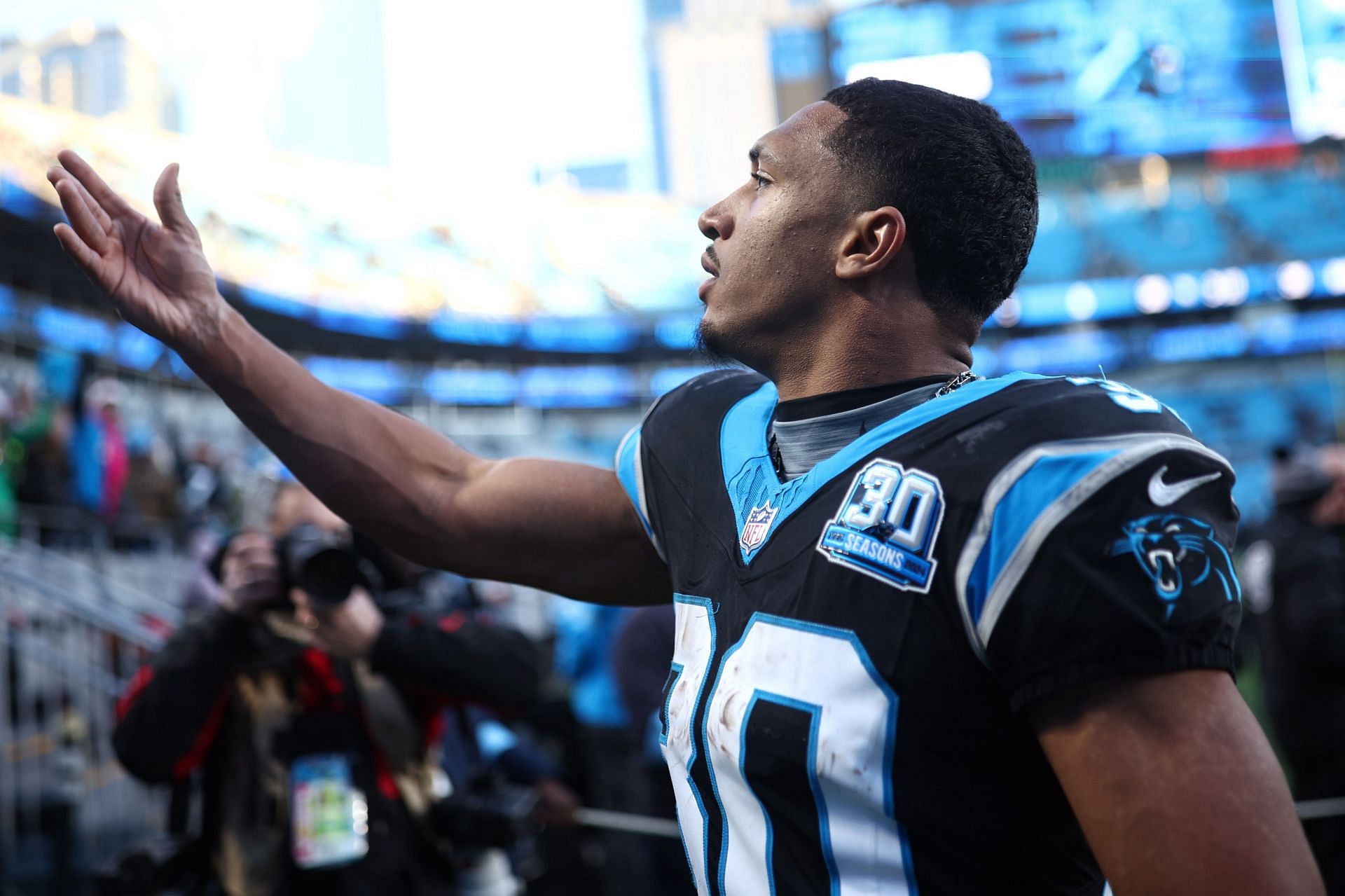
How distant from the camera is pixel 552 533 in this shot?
5.79 feet

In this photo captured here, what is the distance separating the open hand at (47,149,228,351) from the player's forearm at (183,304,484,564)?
1.7 inches

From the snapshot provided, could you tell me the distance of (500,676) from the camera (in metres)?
2.74

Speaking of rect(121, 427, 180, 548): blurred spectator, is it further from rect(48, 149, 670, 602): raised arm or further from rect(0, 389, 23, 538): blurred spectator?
rect(48, 149, 670, 602): raised arm

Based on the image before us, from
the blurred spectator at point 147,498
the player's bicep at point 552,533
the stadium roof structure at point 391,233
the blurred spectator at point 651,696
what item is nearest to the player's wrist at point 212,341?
the player's bicep at point 552,533

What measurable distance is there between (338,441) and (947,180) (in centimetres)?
97

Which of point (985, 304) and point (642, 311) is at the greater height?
point (642, 311)

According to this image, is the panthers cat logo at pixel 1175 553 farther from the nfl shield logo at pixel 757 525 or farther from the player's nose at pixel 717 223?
the player's nose at pixel 717 223

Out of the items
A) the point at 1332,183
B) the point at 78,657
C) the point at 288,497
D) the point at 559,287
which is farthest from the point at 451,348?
the point at 288,497

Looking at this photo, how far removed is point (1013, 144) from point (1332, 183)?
1573 inches

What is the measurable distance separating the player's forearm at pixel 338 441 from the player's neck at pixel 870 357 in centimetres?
62

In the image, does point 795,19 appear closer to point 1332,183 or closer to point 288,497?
point 1332,183

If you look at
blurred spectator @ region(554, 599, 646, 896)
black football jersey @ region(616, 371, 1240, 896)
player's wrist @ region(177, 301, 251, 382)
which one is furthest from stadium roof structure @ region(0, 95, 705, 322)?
black football jersey @ region(616, 371, 1240, 896)

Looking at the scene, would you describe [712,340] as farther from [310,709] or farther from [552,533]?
[310,709]

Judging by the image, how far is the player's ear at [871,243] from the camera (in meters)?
1.46
